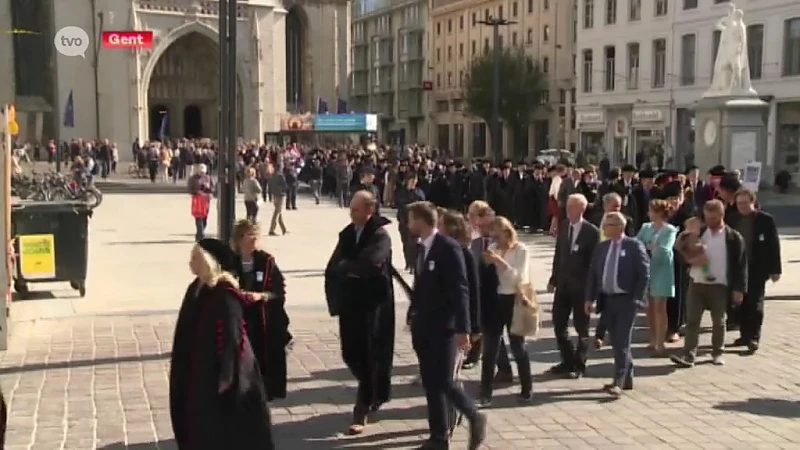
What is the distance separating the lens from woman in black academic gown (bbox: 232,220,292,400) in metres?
6.24

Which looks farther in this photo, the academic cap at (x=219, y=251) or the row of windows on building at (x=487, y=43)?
the row of windows on building at (x=487, y=43)

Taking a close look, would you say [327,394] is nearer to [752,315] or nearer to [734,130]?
[752,315]

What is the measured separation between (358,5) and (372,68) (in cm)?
791

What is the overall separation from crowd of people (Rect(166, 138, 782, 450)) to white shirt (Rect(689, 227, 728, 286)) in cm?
1

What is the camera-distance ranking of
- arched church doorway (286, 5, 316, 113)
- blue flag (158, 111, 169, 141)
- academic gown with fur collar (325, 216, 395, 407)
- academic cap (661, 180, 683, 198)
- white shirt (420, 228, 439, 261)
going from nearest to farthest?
white shirt (420, 228, 439, 261), academic gown with fur collar (325, 216, 395, 407), academic cap (661, 180, 683, 198), blue flag (158, 111, 169, 141), arched church doorway (286, 5, 316, 113)

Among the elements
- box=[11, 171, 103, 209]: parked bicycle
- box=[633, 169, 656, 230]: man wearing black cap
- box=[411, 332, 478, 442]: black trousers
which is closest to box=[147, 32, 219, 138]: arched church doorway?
box=[11, 171, 103, 209]: parked bicycle

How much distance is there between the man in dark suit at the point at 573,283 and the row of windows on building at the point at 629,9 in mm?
36450

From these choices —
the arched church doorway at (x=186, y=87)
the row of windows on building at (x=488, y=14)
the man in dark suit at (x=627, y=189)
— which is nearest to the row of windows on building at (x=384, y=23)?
the row of windows on building at (x=488, y=14)

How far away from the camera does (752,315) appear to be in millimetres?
9539

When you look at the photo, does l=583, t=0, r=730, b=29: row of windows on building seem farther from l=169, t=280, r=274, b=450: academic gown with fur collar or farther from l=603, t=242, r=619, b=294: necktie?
l=169, t=280, r=274, b=450: academic gown with fur collar

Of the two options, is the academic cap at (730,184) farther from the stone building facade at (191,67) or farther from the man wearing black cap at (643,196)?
the stone building facade at (191,67)

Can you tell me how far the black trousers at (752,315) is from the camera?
955 centimetres

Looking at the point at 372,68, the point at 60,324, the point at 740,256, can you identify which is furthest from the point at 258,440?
the point at 372,68

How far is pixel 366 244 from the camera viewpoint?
6504 millimetres
